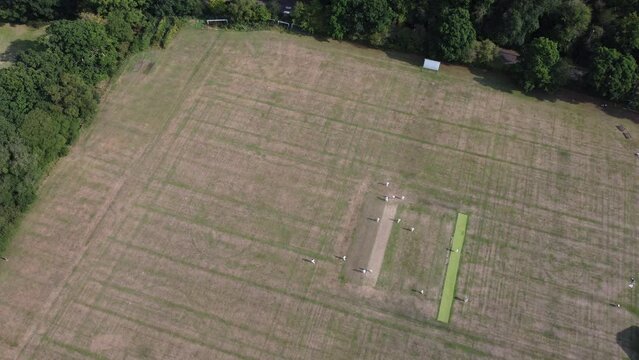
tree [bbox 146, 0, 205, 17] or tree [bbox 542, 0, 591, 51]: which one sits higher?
tree [bbox 542, 0, 591, 51]

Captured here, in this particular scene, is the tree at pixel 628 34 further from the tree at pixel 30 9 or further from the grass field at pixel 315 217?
the tree at pixel 30 9

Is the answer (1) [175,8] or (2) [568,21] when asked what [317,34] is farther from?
(2) [568,21]

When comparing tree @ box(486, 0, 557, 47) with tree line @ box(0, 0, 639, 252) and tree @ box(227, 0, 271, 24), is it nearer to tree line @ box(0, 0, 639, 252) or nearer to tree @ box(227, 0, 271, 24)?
tree line @ box(0, 0, 639, 252)

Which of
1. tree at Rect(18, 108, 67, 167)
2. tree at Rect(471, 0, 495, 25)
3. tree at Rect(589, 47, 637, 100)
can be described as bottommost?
tree at Rect(18, 108, 67, 167)

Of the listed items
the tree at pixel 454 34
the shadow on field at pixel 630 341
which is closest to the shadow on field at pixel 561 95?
the tree at pixel 454 34

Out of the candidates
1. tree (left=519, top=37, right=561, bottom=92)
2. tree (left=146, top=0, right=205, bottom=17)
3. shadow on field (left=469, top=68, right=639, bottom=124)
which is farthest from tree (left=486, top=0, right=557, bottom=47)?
tree (left=146, top=0, right=205, bottom=17)
